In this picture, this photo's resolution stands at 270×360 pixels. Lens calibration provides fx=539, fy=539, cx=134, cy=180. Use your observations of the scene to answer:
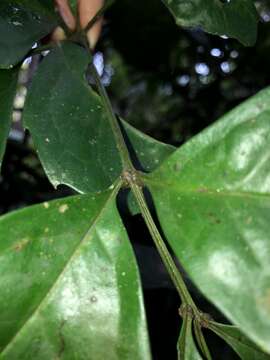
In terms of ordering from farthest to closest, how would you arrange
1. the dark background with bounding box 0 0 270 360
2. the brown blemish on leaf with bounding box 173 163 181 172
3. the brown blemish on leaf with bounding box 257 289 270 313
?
the dark background with bounding box 0 0 270 360, the brown blemish on leaf with bounding box 173 163 181 172, the brown blemish on leaf with bounding box 257 289 270 313

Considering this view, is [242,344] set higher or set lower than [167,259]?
lower

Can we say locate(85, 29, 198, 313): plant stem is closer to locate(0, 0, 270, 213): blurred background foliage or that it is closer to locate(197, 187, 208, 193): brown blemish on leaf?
locate(197, 187, 208, 193): brown blemish on leaf

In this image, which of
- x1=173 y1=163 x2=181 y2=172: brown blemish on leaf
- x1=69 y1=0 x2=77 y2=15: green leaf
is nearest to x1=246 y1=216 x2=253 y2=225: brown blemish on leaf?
x1=173 y1=163 x2=181 y2=172: brown blemish on leaf

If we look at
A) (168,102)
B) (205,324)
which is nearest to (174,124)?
(168,102)

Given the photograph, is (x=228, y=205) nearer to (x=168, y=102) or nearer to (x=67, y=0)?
(x=67, y=0)

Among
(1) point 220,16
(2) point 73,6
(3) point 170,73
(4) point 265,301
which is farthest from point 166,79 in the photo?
(4) point 265,301

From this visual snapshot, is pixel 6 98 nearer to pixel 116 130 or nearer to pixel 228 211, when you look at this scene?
pixel 116 130

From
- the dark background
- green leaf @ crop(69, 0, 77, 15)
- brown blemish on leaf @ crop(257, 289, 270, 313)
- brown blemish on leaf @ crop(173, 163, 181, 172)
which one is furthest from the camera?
the dark background
